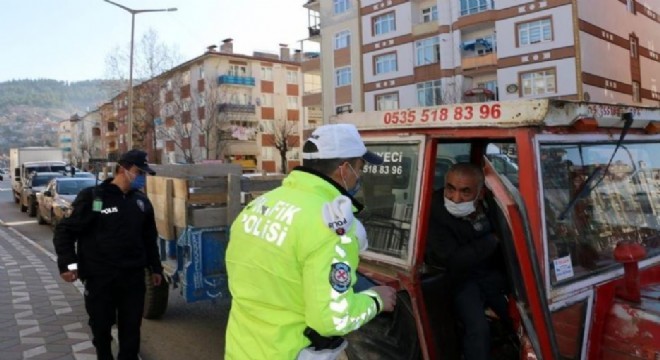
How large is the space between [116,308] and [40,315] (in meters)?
2.66

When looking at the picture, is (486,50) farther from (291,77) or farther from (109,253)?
(109,253)

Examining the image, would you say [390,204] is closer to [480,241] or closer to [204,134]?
[480,241]

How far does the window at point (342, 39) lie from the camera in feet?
136

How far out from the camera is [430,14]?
118ft

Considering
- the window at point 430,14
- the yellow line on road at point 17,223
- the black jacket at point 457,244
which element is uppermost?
the window at point 430,14

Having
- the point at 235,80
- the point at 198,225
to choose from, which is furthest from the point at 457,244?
the point at 235,80

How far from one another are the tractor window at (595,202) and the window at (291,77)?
5816 cm

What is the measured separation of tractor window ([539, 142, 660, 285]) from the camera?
7.56 ft

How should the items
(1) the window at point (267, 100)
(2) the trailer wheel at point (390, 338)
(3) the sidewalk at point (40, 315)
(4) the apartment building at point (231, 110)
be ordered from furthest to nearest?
1. (1) the window at point (267, 100)
2. (4) the apartment building at point (231, 110)
3. (3) the sidewalk at point (40, 315)
4. (2) the trailer wheel at point (390, 338)

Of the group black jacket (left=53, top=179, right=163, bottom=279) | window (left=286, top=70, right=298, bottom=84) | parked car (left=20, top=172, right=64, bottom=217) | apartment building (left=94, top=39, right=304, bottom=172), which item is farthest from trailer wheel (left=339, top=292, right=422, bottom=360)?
window (left=286, top=70, right=298, bottom=84)

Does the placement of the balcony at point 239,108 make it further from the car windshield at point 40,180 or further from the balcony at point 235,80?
the car windshield at point 40,180

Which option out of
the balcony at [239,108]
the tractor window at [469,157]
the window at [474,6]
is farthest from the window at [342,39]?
the tractor window at [469,157]

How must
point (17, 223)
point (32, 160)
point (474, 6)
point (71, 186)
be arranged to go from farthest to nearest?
point (474, 6)
point (32, 160)
point (17, 223)
point (71, 186)

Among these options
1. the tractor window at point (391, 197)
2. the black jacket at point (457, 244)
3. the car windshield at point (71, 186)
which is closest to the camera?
the black jacket at point (457, 244)
